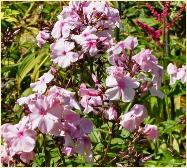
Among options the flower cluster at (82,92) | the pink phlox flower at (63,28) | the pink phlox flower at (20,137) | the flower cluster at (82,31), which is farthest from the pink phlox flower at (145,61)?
the pink phlox flower at (20,137)

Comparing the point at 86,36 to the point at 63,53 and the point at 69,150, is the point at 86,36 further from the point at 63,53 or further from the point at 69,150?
the point at 69,150

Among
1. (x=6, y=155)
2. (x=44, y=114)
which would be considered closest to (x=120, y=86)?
(x=44, y=114)

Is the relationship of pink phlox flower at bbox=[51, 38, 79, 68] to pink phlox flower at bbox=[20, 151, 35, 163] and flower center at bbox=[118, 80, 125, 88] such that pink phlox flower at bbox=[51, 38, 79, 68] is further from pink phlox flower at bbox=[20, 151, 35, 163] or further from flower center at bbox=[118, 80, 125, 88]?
pink phlox flower at bbox=[20, 151, 35, 163]

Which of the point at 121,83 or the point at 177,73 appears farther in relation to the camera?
the point at 177,73

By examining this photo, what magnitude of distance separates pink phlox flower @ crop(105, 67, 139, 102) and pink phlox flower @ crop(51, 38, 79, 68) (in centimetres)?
15

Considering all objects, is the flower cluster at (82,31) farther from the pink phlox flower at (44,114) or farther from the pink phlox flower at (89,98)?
the pink phlox flower at (44,114)

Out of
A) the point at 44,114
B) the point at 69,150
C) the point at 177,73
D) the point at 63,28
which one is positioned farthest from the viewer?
the point at 177,73

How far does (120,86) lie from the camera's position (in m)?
1.56

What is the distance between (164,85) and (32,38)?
1258 millimetres

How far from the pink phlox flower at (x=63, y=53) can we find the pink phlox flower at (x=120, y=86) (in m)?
0.15

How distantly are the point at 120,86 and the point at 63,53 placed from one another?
23 cm

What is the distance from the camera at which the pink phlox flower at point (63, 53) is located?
1.67m

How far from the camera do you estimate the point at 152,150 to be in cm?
284

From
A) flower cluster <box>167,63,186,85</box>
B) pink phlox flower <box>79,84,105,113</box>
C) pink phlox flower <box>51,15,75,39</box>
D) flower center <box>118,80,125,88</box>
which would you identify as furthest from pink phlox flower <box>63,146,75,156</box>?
flower cluster <box>167,63,186,85</box>
